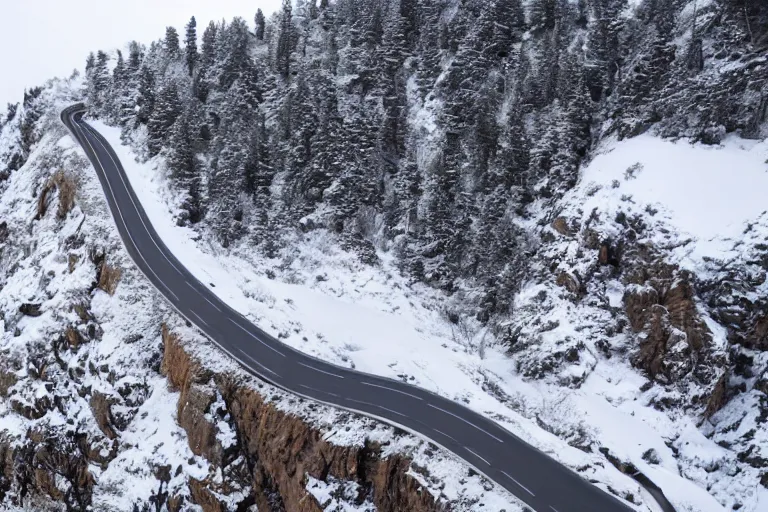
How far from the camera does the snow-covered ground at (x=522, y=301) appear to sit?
2594 centimetres

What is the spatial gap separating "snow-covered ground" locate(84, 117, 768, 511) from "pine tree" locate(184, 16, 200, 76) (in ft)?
109

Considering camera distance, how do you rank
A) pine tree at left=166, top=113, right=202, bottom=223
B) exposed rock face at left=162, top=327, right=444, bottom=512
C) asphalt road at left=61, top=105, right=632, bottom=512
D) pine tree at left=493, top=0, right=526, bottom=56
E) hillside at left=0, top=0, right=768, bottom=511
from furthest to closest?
pine tree at left=493, top=0, right=526, bottom=56
pine tree at left=166, top=113, right=202, bottom=223
hillside at left=0, top=0, right=768, bottom=511
exposed rock face at left=162, top=327, right=444, bottom=512
asphalt road at left=61, top=105, right=632, bottom=512

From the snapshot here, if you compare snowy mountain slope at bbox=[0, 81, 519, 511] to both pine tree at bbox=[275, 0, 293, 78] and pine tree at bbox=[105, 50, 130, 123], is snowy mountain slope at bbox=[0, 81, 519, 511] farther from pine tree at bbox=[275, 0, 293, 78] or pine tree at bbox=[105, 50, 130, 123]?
pine tree at bbox=[275, 0, 293, 78]

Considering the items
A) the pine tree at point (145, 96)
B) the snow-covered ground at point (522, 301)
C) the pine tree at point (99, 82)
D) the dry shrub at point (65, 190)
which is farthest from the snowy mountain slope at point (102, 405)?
the pine tree at point (99, 82)

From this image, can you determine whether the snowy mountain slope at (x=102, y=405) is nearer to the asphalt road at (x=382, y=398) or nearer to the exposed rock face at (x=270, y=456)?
the exposed rock face at (x=270, y=456)

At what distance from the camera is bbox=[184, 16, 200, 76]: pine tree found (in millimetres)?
69106

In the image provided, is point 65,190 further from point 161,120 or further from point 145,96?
point 145,96

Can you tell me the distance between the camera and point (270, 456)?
25734 millimetres

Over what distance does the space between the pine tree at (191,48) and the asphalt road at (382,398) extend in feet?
124

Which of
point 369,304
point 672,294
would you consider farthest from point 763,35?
Result: point 369,304

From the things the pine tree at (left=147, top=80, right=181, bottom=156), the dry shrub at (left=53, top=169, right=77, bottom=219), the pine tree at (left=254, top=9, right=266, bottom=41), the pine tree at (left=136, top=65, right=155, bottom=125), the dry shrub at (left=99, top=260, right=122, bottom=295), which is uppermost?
the pine tree at (left=254, top=9, right=266, bottom=41)

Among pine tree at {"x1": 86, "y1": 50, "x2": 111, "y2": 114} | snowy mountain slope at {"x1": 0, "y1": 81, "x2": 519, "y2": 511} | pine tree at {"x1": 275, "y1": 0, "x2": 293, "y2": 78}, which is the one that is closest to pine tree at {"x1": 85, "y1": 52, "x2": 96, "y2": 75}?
pine tree at {"x1": 86, "y1": 50, "x2": 111, "y2": 114}

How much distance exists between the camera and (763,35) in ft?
123

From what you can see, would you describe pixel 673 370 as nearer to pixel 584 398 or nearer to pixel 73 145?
pixel 584 398
